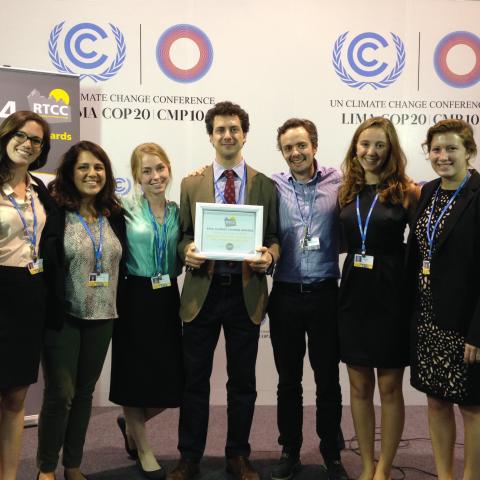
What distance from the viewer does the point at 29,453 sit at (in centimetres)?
330

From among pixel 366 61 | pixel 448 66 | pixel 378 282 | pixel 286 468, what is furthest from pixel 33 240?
pixel 448 66

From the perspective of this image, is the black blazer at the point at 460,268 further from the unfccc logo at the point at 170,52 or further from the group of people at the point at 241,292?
the unfccc logo at the point at 170,52

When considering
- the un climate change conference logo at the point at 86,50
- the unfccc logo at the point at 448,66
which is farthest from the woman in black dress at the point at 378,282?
the un climate change conference logo at the point at 86,50

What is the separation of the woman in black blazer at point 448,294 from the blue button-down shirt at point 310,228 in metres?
0.47

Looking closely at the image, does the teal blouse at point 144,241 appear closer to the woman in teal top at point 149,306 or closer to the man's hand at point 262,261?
the woman in teal top at point 149,306

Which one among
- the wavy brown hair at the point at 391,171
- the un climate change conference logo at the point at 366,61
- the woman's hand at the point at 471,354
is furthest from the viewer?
the un climate change conference logo at the point at 366,61

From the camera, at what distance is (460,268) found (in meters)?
2.34

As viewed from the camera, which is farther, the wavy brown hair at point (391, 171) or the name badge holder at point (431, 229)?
the wavy brown hair at point (391, 171)

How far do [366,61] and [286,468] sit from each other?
3131 millimetres

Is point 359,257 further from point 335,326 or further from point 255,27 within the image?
point 255,27

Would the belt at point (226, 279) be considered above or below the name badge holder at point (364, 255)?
below

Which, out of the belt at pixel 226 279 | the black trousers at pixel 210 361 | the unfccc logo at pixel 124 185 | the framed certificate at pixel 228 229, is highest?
the unfccc logo at pixel 124 185

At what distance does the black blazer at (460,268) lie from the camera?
233 centimetres

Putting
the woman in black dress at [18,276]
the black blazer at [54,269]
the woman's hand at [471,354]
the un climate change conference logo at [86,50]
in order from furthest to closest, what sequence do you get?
1. the un climate change conference logo at [86,50]
2. the black blazer at [54,269]
3. the woman in black dress at [18,276]
4. the woman's hand at [471,354]
